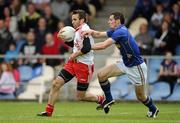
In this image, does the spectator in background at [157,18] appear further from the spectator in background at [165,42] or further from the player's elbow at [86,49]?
the player's elbow at [86,49]

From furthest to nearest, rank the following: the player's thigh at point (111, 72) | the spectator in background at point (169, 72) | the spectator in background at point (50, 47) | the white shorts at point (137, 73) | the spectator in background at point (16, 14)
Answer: the spectator in background at point (16, 14), the spectator in background at point (50, 47), the spectator in background at point (169, 72), the player's thigh at point (111, 72), the white shorts at point (137, 73)

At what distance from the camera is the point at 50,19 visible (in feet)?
84.9

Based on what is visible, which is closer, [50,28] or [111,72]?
[111,72]

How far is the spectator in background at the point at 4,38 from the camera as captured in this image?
2547 centimetres

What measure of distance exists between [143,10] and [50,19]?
124 inches

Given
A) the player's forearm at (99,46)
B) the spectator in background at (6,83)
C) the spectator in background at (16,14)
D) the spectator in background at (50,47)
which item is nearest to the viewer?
the player's forearm at (99,46)

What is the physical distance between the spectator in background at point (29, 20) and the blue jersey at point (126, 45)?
10.5m

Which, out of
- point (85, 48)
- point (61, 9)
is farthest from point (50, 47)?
point (85, 48)

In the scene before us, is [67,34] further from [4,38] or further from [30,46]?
[4,38]

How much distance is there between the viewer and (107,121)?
14484mm

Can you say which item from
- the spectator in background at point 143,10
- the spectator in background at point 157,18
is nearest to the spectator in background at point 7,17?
the spectator in background at point 143,10

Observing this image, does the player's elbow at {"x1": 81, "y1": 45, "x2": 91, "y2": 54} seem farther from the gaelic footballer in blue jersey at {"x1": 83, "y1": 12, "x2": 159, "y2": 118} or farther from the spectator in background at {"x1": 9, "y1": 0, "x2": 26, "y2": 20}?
the spectator in background at {"x1": 9, "y1": 0, "x2": 26, "y2": 20}

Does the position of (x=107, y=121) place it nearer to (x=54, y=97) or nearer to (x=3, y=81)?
(x=54, y=97)

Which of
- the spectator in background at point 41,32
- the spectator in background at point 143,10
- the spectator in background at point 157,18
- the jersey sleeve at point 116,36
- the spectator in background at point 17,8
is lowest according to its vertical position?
the jersey sleeve at point 116,36
